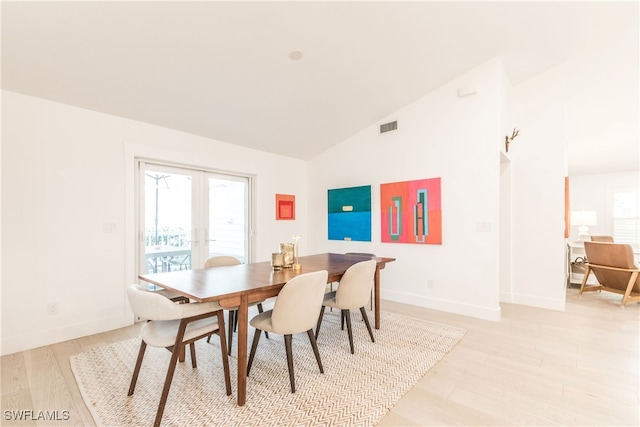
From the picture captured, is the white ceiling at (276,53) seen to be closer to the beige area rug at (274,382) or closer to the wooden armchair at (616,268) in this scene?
the wooden armchair at (616,268)

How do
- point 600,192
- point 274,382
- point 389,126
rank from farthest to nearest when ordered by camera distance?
point 600,192 < point 389,126 < point 274,382

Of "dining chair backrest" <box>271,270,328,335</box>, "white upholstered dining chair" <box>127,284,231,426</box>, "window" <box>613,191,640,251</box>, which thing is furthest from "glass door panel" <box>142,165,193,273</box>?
"window" <box>613,191,640,251</box>

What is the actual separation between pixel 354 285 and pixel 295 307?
0.73 meters

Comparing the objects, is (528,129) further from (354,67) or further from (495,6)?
(354,67)

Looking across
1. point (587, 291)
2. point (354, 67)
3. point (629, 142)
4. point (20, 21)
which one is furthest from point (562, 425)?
point (629, 142)

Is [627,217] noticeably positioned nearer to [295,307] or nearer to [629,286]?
[629,286]

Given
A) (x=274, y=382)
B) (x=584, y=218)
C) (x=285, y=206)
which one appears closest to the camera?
(x=274, y=382)

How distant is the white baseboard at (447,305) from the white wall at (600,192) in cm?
523

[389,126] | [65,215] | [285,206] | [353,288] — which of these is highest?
[389,126]

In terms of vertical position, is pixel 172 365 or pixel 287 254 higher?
pixel 287 254

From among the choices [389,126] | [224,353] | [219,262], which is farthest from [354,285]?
→ [389,126]

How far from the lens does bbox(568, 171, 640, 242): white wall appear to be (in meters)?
6.11

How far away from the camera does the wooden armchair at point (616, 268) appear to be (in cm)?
369

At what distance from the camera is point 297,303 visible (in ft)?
6.21
